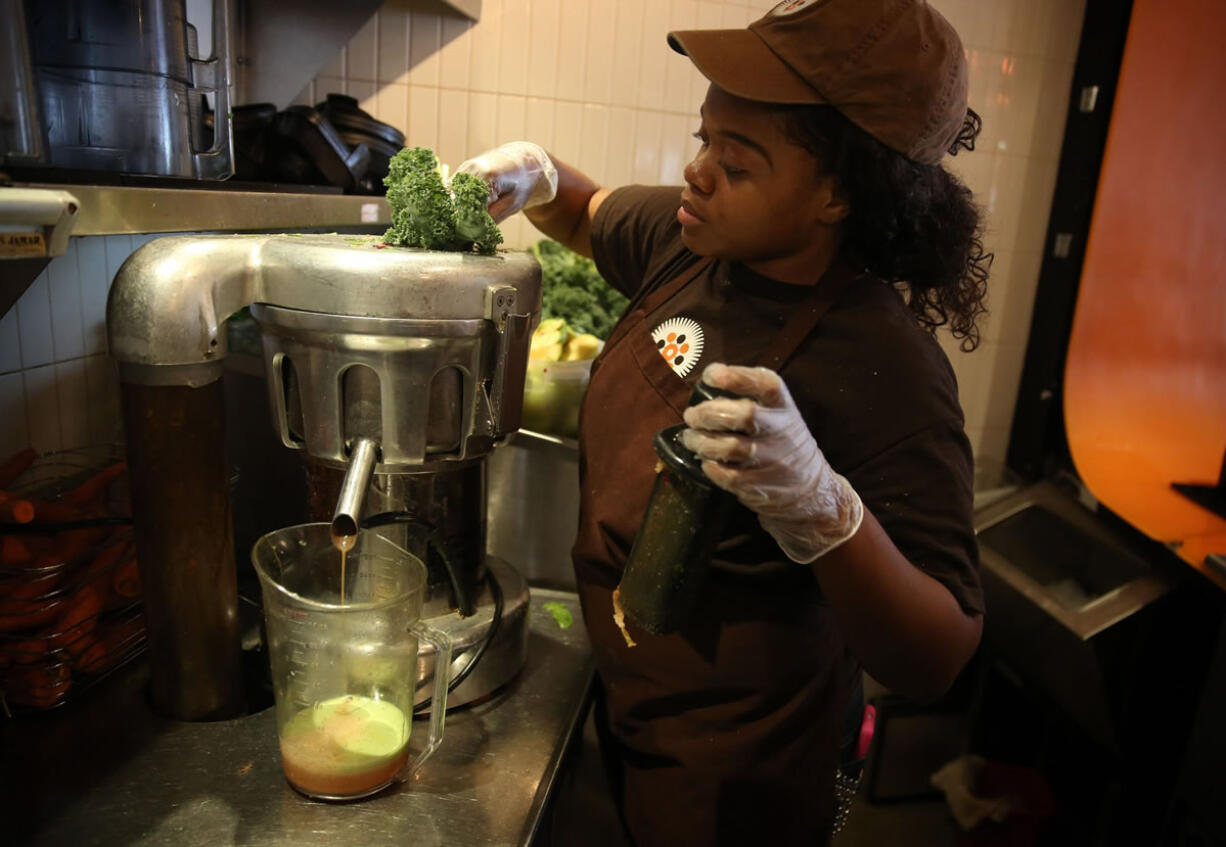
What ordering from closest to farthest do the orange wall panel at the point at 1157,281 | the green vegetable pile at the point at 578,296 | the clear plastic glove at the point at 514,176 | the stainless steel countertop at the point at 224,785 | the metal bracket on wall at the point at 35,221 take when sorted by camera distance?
the metal bracket on wall at the point at 35,221 → the stainless steel countertop at the point at 224,785 → the clear plastic glove at the point at 514,176 → the green vegetable pile at the point at 578,296 → the orange wall panel at the point at 1157,281

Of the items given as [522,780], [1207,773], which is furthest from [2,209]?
[1207,773]

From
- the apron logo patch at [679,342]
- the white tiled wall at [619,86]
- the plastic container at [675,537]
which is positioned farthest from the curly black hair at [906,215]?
the white tiled wall at [619,86]

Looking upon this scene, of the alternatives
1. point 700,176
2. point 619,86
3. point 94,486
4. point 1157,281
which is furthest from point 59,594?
point 1157,281

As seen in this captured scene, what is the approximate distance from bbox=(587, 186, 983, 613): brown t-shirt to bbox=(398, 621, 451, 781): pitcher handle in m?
0.24

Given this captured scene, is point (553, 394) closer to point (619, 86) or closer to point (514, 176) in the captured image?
point (514, 176)

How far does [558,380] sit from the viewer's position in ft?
4.68

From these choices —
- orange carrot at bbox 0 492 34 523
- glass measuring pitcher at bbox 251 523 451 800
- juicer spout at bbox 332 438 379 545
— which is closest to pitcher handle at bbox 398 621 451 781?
glass measuring pitcher at bbox 251 523 451 800

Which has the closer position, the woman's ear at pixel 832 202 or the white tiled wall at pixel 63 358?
the woman's ear at pixel 832 202

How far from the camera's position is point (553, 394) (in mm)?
1433

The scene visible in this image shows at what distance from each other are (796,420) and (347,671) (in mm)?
518

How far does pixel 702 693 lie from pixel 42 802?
2.29ft

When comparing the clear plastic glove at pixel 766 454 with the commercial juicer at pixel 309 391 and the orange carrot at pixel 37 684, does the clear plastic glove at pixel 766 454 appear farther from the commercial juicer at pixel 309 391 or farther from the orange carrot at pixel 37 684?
the orange carrot at pixel 37 684

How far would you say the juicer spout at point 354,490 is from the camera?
2.49 feet

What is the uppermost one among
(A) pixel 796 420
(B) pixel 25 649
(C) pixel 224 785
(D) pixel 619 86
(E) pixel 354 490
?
(D) pixel 619 86
